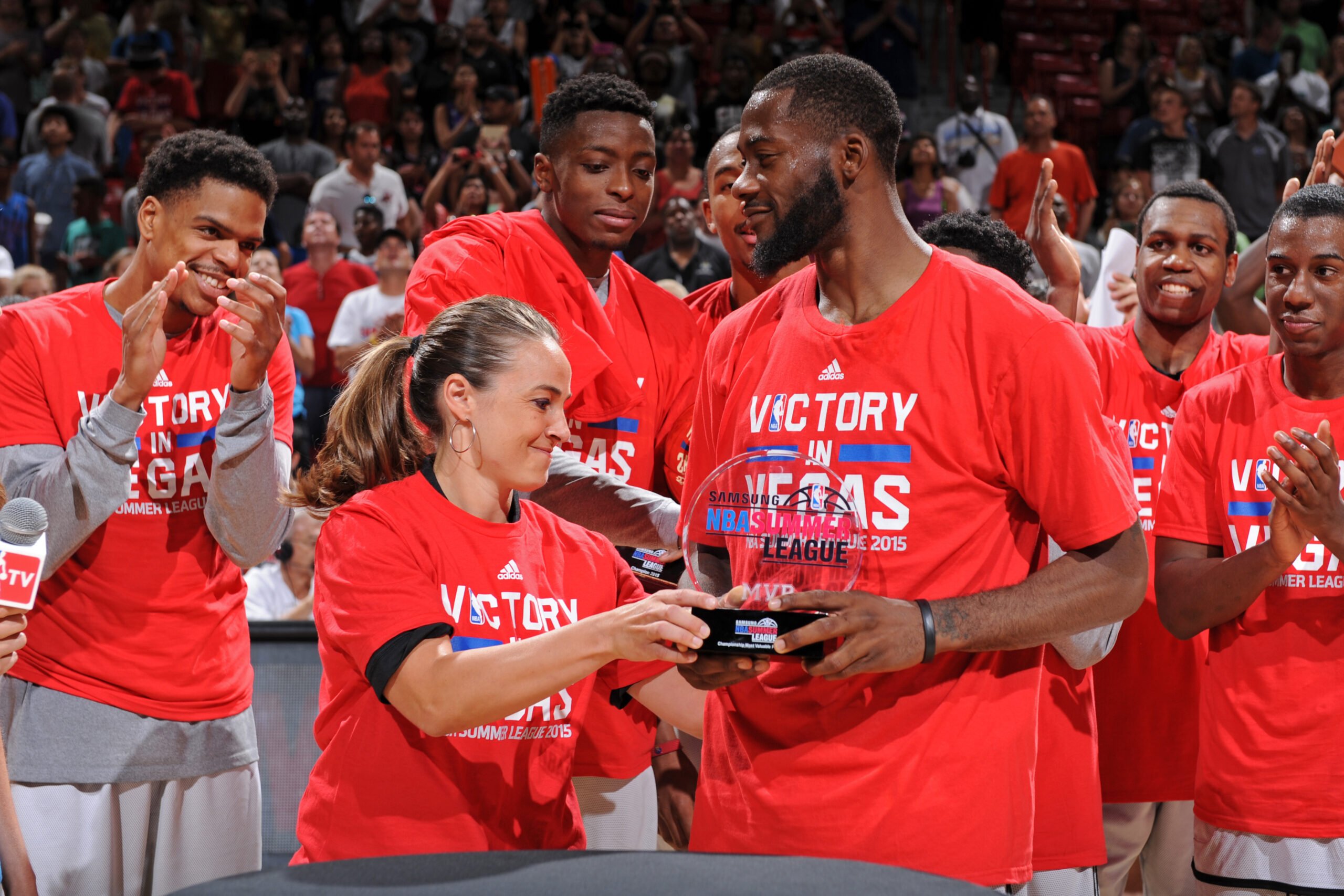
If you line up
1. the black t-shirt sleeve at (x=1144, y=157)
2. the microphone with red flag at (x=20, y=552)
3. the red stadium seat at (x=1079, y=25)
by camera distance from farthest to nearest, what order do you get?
the red stadium seat at (x=1079, y=25)
the black t-shirt sleeve at (x=1144, y=157)
the microphone with red flag at (x=20, y=552)

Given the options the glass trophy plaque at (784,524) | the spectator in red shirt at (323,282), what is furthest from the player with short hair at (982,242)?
the spectator in red shirt at (323,282)

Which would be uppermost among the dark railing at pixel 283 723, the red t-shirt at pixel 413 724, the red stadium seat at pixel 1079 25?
the red stadium seat at pixel 1079 25

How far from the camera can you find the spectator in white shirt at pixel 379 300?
7.70 meters

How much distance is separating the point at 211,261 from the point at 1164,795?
2.52m

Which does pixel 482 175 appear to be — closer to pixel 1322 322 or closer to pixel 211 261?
pixel 211 261

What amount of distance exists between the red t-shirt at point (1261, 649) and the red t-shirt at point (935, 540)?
94 cm

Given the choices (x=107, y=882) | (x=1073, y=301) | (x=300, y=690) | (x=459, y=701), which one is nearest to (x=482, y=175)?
(x=300, y=690)

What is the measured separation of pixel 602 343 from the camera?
10.2 ft

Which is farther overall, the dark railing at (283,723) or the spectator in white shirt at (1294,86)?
the spectator in white shirt at (1294,86)

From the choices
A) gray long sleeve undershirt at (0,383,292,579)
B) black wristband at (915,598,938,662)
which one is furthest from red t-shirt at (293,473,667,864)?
gray long sleeve undershirt at (0,383,292,579)

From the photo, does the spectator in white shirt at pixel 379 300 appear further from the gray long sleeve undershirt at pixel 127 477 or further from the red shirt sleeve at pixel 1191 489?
the red shirt sleeve at pixel 1191 489

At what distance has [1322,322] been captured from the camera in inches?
112

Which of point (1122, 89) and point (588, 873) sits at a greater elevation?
point (1122, 89)

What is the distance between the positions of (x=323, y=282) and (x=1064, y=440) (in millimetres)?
6941
